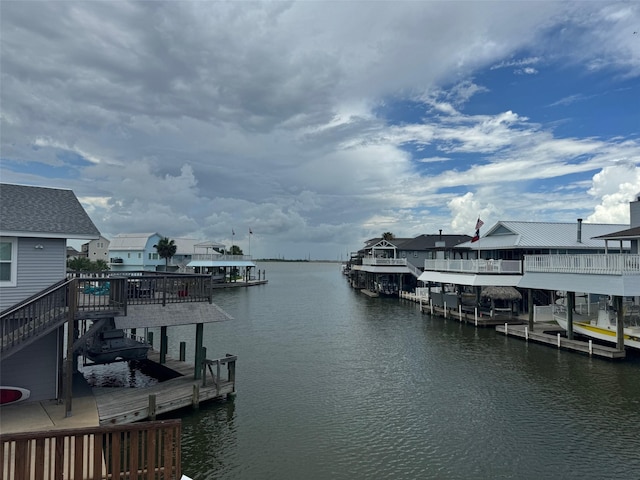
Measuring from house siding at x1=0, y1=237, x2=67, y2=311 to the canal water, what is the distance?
20.8 ft

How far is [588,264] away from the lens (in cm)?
2414

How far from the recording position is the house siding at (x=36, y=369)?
526 inches

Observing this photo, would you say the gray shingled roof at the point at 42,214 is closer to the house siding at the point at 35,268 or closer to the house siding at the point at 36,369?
the house siding at the point at 35,268

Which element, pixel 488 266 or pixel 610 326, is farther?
pixel 488 266

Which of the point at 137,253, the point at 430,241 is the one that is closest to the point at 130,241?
the point at 137,253

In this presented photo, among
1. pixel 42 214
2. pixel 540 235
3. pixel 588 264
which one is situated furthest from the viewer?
pixel 540 235

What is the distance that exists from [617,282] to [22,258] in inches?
1006

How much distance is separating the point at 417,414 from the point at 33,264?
1389cm

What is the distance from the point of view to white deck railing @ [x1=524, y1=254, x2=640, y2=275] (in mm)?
21956

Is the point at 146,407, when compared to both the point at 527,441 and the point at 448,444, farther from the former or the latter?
the point at 527,441

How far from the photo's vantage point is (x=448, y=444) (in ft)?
44.0

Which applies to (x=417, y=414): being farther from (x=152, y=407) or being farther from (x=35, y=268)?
(x=35, y=268)

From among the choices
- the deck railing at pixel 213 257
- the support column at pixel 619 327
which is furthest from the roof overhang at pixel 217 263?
the support column at pixel 619 327

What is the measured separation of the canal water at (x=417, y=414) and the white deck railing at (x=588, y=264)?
15.3 ft
